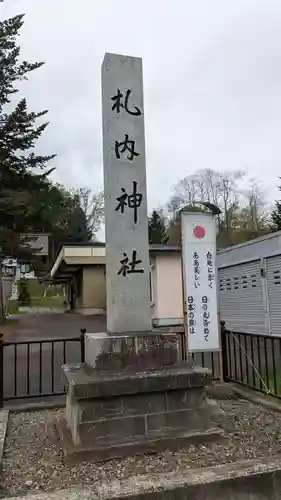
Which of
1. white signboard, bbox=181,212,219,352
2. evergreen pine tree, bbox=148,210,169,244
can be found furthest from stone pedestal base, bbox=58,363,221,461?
evergreen pine tree, bbox=148,210,169,244

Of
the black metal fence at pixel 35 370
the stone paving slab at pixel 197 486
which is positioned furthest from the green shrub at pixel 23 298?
the stone paving slab at pixel 197 486

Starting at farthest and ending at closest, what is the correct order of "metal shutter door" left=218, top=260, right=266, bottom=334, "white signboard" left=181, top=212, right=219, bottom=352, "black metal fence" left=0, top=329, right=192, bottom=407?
"metal shutter door" left=218, top=260, right=266, bottom=334, "white signboard" left=181, top=212, right=219, bottom=352, "black metal fence" left=0, top=329, right=192, bottom=407

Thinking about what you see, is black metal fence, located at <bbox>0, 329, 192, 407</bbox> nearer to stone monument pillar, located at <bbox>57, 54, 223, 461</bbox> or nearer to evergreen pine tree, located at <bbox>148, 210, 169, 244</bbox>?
stone monument pillar, located at <bbox>57, 54, 223, 461</bbox>

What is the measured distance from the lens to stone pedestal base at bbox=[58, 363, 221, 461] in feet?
12.6

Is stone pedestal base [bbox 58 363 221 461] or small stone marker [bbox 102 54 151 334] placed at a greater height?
small stone marker [bbox 102 54 151 334]

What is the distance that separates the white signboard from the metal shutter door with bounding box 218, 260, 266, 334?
7.19 m

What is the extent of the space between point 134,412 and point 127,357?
0.52 m

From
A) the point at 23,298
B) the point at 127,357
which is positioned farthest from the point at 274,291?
the point at 23,298

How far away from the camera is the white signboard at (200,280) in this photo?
6645mm

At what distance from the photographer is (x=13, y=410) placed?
5.61 metres

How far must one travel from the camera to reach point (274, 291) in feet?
41.9

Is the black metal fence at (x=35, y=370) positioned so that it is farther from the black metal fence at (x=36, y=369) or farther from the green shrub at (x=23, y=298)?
the green shrub at (x=23, y=298)

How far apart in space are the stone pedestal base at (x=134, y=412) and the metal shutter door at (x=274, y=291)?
8892 mm

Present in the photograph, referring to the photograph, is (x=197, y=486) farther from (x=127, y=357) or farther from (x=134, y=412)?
(x=127, y=357)
